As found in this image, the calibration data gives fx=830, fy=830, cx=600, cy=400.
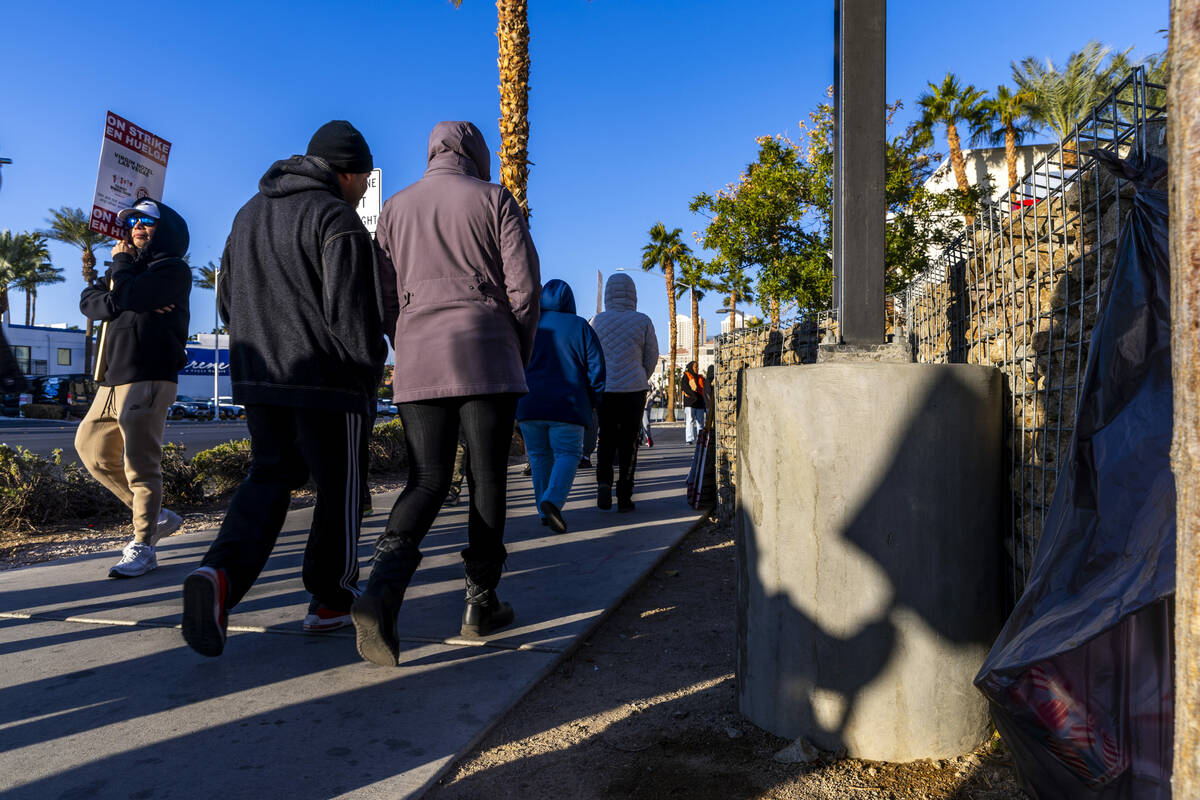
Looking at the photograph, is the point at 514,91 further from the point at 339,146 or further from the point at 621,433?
the point at 339,146

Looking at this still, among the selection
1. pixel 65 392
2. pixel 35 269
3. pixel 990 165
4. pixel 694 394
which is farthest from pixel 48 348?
pixel 990 165

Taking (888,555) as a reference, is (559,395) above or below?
above

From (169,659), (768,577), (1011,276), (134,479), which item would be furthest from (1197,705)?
(134,479)

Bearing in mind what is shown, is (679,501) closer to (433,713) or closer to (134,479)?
(134,479)

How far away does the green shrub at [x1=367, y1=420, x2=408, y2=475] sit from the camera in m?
9.52

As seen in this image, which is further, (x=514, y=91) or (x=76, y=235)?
(x=76, y=235)

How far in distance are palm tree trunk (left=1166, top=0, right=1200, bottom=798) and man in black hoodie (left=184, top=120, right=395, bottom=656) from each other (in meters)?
2.61

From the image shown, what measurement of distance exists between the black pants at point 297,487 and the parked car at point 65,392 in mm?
35916

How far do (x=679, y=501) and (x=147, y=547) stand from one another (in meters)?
4.17

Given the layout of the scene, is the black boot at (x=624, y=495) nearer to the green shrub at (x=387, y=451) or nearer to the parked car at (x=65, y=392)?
the green shrub at (x=387, y=451)

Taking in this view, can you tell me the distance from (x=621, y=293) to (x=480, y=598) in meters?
4.09

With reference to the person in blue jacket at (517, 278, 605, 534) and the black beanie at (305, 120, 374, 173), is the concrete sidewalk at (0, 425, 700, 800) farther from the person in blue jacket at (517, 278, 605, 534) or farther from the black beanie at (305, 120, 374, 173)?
the black beanie at (305, 120, 374, 173)

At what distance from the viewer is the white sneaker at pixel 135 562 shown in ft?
14.0

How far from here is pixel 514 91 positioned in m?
11.8
